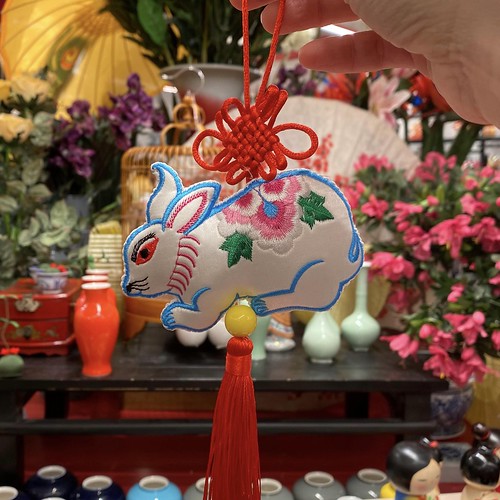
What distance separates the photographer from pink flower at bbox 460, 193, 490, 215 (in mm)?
1302

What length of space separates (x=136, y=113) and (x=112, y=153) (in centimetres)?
21

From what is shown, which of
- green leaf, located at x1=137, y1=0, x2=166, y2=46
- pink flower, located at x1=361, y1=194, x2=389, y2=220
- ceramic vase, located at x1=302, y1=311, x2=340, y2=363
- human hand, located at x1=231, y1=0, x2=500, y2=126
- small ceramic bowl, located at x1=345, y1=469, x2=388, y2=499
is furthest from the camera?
green leaf, located at x1=137, y1=0, x2=166, y2=46

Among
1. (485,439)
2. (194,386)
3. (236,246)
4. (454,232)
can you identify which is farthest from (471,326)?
(236,246)

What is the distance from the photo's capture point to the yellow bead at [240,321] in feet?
1.86

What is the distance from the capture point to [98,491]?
1134mm

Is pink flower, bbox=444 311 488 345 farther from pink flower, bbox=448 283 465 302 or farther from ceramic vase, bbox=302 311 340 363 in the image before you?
ceramic vase, bbox=302 311 340 363

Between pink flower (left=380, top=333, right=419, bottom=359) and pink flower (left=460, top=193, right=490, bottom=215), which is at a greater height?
pink flower (left=460, top=193, right=490, bottom=215)

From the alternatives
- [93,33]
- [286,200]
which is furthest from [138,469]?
[93,33]

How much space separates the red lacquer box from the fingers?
98 centimetres

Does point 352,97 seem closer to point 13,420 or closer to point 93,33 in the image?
point 93,33

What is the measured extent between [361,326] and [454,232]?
1.19 ft

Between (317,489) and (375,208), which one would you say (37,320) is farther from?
(375,208)

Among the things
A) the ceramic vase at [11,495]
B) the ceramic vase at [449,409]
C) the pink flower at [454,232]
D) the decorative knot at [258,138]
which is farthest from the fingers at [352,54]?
the ceramic vase at [449,409]

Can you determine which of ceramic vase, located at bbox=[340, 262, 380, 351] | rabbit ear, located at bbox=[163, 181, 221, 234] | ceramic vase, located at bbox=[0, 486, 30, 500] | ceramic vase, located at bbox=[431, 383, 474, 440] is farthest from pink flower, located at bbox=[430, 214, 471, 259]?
ceramic vase, located at bbox=[0, 486, 30, 500]
